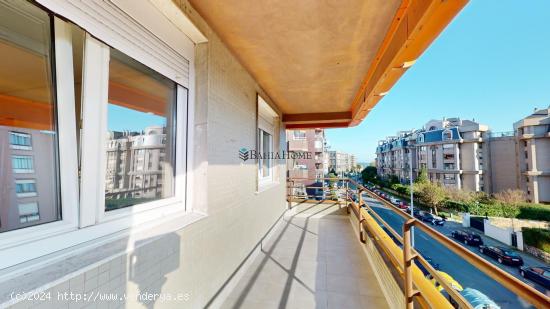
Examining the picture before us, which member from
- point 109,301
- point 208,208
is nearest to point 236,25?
point 208,208

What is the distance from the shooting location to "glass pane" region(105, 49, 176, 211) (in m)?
1.23

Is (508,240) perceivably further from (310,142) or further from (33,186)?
(33,186)

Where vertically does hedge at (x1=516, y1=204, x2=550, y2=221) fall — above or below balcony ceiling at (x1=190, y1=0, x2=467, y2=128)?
below

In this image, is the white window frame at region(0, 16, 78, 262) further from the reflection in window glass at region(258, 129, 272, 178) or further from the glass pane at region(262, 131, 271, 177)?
the glass pane at region(262, 131, 271, 177)

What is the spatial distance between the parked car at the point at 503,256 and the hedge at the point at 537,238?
353 cm

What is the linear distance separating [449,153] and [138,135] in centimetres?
3399

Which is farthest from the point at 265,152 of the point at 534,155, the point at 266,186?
the point at 534,155

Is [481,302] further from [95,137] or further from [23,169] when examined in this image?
[23,169]

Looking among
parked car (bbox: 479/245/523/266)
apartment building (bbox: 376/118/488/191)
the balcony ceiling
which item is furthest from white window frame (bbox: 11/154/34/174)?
apartment building (bbox: 376/118/488/191)

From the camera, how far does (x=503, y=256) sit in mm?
10000

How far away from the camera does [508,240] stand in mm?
13008

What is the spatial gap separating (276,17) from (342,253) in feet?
10.5

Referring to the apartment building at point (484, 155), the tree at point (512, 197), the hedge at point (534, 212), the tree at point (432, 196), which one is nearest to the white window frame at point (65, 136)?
the tree at point (432, 196)

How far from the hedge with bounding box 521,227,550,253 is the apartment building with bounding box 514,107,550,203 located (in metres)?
11.3
